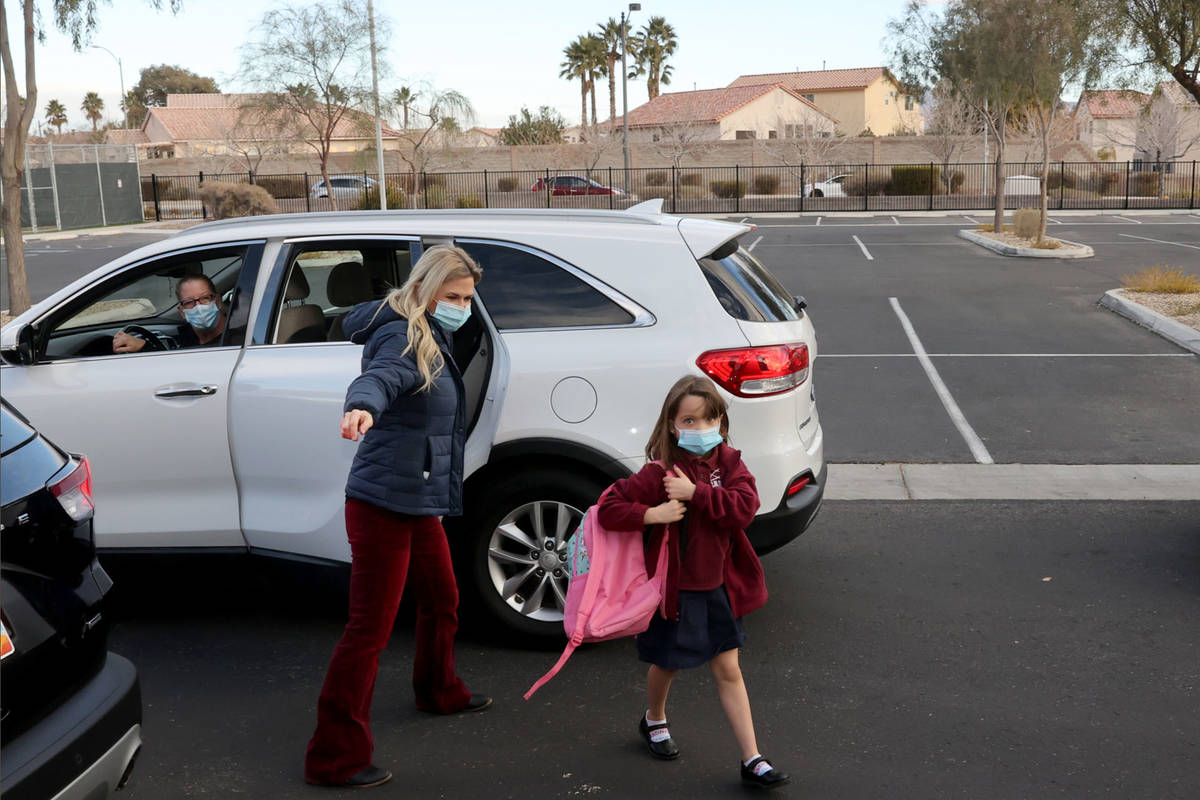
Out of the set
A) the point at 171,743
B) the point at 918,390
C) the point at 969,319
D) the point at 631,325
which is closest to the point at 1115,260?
the point at 969,319

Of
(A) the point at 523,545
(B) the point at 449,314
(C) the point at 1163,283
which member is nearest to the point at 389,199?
(C) the point at 1163,283

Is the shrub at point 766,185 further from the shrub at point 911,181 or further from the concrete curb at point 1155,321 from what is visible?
the concrete curb at point 1155,321

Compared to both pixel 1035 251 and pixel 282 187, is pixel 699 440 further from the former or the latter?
pixel 282 187

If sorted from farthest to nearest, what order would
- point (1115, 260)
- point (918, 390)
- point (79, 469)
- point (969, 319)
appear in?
point (1115, 260)
point (969, 319)
point (918, 390)
point (79, 469)

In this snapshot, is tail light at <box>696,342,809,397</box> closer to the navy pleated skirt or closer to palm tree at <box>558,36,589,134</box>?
the navy pleated skirt

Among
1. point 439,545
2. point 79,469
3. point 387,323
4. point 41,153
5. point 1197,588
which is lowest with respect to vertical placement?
point 1197,588

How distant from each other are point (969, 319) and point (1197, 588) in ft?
32.3

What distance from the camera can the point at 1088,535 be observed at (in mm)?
6547

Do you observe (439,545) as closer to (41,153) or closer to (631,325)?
(631,325)

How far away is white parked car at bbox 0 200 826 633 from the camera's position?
Result: 4863mm

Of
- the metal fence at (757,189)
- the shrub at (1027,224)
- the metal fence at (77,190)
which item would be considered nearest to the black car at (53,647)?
the shrub at (1027,224)

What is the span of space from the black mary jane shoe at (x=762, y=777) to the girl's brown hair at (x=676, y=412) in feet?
3.28

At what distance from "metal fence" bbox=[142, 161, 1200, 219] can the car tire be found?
37742mm

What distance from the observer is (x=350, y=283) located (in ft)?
17.7
